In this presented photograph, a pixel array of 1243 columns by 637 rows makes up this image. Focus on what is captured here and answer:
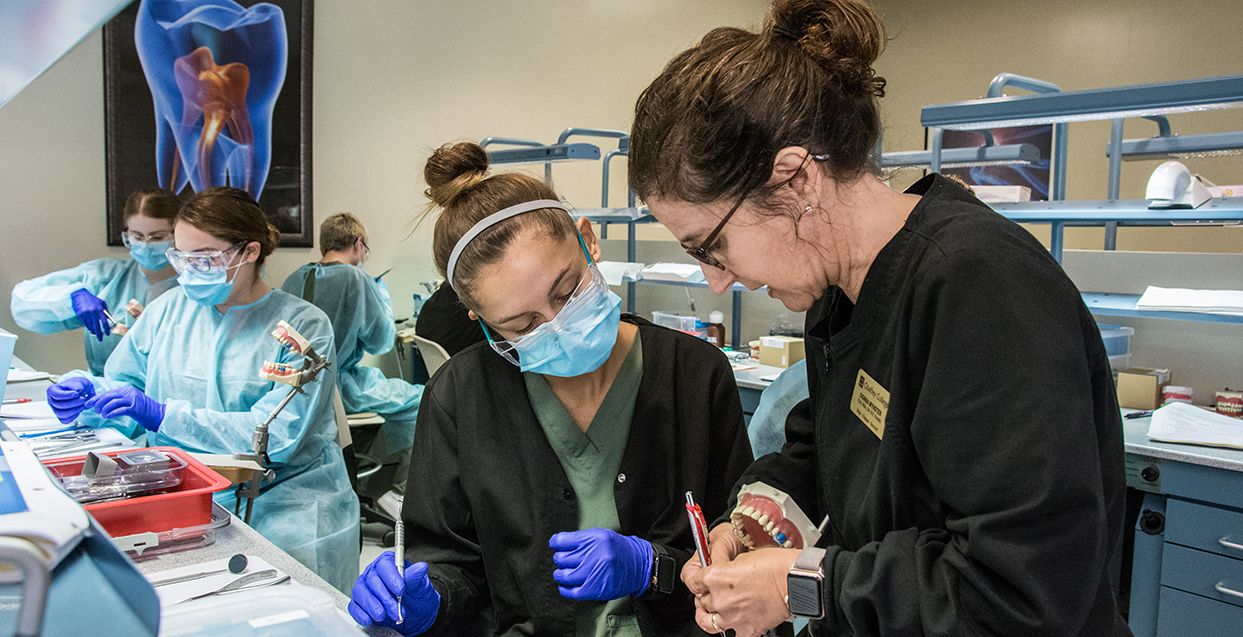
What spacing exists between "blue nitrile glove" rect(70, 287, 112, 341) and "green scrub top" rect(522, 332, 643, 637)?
2.74 metres

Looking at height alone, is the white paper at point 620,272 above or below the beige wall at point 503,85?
below

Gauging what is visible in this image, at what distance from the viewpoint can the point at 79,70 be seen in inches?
146

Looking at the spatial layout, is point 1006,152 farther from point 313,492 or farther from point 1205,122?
point 1205,122

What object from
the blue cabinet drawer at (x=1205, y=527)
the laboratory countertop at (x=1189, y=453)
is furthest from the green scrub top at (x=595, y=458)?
the blue cabinet drawer at (x=1205, y=527)

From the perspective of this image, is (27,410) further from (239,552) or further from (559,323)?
(559,323)

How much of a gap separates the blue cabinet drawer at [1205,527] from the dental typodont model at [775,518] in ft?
5.46

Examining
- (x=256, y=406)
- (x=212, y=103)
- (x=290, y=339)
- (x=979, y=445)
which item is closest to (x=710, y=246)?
(x=979, y=445)

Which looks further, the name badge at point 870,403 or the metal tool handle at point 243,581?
the metal tool handle at point 243,581

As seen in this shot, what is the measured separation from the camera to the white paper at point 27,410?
237cm

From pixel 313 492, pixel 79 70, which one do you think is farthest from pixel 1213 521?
pixel 79 70

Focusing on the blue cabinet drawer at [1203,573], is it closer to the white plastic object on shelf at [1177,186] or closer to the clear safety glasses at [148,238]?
the white plastic object on shelf at [1177,186]

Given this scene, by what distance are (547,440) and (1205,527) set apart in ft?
6.03

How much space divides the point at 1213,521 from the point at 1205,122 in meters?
4.12

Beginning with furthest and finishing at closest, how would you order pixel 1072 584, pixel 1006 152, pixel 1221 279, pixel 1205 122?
pixel 1205 122 → pixel 1006 152 → pixel 1221 279 → pixel 1072 584
